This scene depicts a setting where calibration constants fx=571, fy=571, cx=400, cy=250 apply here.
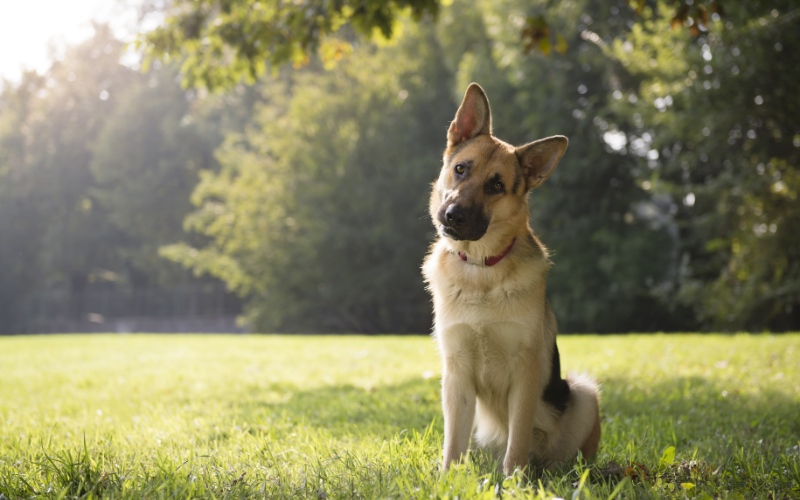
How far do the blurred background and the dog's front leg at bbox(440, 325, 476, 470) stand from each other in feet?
15.7

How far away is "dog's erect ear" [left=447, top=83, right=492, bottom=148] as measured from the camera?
3.70m

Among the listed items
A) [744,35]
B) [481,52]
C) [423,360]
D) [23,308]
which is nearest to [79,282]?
[23,308]

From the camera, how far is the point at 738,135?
1490cm

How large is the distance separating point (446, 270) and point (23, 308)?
54535 millimetres

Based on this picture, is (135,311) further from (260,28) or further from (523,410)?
(523,410)

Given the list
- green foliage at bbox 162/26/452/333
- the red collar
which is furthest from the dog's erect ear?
green foliage at bbox 162/26/452/333

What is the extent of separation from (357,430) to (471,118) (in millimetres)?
2523

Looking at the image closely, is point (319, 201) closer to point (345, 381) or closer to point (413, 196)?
point (413, 196)

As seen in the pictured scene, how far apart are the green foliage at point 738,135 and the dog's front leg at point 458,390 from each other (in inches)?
502

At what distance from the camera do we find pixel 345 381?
319 inches

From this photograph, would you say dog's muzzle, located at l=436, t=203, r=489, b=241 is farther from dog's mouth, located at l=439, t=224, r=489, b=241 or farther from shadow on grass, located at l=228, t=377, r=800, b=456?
shadow on grass, located at l=228, t=377, r=800, b=456

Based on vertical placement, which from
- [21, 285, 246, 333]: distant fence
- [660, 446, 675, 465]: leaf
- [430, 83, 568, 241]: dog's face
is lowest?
[21, 285, 246, 333]: distant fence

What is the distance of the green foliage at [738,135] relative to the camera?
13.3 metres

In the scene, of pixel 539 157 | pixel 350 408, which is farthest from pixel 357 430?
pixel 539 157
